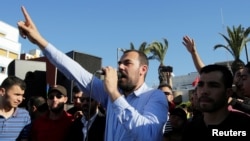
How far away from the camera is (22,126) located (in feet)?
12.9

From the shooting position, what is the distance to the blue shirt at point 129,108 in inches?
102

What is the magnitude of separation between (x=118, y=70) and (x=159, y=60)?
29874mm

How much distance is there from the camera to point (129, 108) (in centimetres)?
260

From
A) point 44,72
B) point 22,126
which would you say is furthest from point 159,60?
point 22,126

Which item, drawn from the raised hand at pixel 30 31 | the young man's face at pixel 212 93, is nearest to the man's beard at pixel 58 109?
the raised hand at pixel 30 31

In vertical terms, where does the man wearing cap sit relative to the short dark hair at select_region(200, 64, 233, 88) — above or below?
below

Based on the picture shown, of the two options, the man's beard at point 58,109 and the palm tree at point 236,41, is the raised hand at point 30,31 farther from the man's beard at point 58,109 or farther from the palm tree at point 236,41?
the palm tree at point 236,41

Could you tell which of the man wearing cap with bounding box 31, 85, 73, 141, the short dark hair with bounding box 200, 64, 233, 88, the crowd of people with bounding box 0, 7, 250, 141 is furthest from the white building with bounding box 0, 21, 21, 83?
the short dark hair with bounding box 200, 64, 233, 88

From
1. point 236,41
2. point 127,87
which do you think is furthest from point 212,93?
point 236,41

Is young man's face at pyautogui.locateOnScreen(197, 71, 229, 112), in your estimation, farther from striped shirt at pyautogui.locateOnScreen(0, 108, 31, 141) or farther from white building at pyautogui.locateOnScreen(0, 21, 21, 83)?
white building at pyautogui.locateOnScreen(0, 21, 21, 83)

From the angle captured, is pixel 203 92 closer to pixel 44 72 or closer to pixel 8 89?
pixel 8 89

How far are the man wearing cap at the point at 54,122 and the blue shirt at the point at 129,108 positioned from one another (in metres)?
1.15

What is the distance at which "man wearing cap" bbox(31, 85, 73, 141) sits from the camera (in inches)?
165

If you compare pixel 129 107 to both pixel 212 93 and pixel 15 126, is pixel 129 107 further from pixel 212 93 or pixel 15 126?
pixel 15 126
